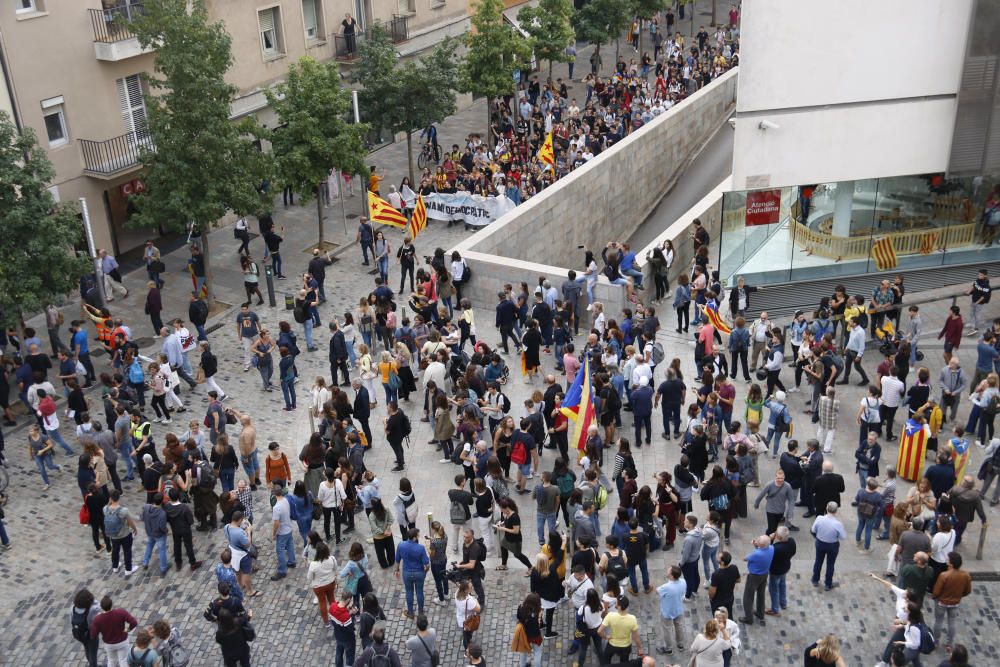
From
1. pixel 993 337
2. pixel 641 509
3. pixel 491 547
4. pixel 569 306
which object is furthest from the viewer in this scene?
pixel 569 306

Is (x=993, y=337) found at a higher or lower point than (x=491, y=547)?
higher

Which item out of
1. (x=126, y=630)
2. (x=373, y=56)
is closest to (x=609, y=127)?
(x=373, y=56)

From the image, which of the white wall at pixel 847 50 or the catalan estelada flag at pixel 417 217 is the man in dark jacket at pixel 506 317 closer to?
the catalan estelada flag at pixel 417 217

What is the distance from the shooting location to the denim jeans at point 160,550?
16359 mm

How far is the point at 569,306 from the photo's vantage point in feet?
73.5

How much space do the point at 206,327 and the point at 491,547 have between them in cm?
1119

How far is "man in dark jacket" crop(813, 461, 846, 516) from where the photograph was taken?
15742 millimetres

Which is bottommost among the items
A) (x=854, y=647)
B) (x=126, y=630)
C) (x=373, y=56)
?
(x=854, y=647)

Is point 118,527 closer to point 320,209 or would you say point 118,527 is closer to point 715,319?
point 715,319

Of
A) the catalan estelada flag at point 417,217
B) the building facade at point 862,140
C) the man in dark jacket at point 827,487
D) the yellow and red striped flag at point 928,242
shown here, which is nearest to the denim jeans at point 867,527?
the man in dark jacket at point 827,487

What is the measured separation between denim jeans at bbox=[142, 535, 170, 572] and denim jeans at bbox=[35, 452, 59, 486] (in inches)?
137

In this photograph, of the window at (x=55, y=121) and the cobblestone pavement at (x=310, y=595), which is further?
the window at (x=55, y=121)

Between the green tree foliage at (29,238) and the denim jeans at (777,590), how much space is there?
47.0ft

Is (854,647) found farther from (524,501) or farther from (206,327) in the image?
(206,327)
